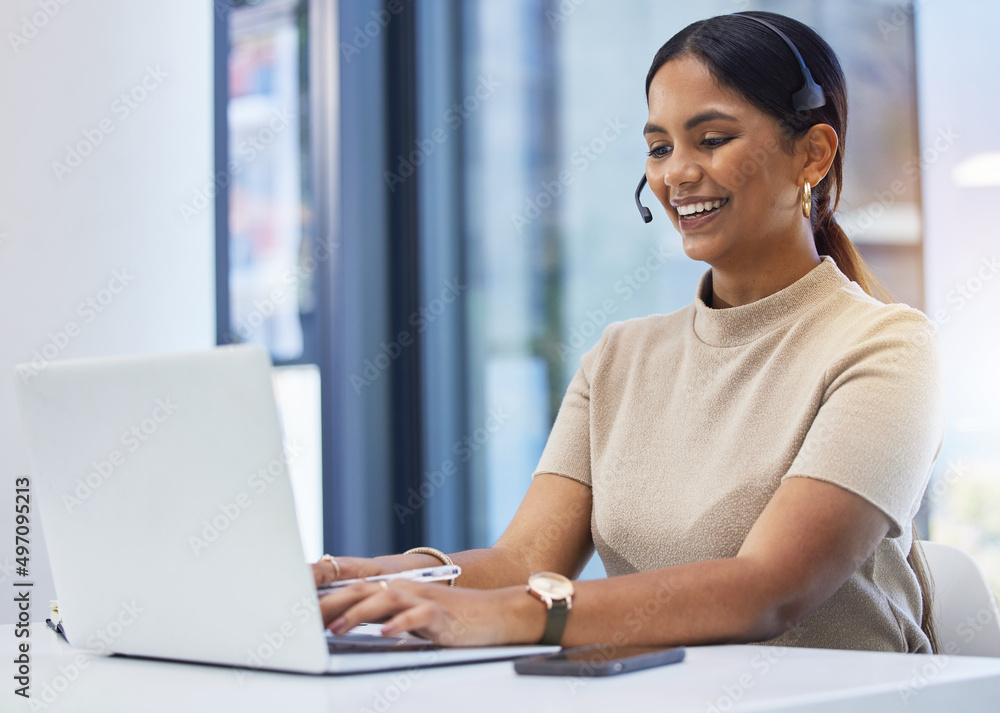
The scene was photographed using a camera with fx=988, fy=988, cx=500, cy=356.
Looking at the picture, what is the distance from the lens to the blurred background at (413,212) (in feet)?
6.16

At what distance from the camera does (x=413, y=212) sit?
3.05 meters

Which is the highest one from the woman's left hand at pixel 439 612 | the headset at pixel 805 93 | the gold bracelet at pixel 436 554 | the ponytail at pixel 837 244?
the headset at pixel 805 93

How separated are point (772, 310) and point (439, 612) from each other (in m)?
0.71

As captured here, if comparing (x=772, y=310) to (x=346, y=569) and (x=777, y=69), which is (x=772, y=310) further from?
(x=346, y=569)

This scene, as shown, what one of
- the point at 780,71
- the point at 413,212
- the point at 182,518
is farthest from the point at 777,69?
the point at 413,212

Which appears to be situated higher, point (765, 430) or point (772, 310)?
point (772, 310)

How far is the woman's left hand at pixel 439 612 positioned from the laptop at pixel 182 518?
0.05ft

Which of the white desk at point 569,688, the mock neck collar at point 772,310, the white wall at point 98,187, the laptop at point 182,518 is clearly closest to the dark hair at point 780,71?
the mock neck collar at point 772,310

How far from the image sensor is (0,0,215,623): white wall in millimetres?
2051

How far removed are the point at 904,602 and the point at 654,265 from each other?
1301mm

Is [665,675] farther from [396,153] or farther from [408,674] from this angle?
[396,153]

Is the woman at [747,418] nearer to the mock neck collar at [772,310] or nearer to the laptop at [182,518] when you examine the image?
the mock neck collar at [772,310]

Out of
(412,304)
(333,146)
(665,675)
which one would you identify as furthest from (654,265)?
(665,675)

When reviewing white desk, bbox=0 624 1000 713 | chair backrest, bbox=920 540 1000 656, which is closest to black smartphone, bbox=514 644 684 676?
white desk, bbox=0 624 1000 713
